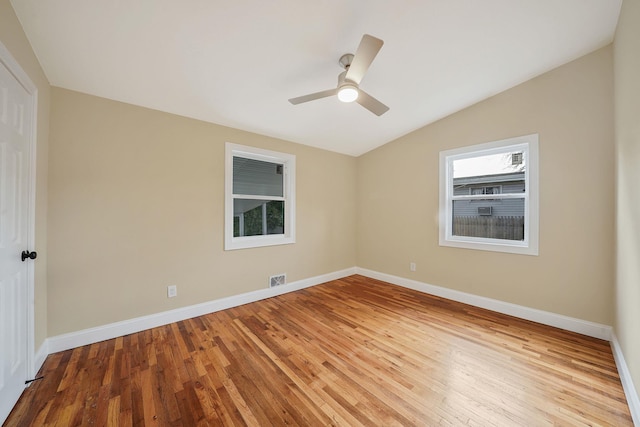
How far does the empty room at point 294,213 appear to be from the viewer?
1579 millimetres

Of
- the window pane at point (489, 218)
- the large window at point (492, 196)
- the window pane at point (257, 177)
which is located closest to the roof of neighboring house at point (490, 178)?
the large window at point (492, 196)

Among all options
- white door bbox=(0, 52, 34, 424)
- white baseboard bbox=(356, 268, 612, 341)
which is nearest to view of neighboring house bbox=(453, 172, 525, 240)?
white baseboard bbox=(356, 268, 612, 341)

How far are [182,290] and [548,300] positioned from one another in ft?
13.5

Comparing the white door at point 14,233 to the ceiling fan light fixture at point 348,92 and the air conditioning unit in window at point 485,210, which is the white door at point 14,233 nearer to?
the ceiling fan light fixture at point 348,92

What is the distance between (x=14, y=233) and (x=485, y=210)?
4.50 metres

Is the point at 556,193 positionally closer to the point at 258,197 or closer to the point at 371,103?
the point at 371,103

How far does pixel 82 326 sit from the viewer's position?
2.23 metres

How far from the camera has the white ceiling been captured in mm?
1643

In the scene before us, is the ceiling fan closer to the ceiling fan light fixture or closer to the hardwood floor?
the ceiling fan light fixture

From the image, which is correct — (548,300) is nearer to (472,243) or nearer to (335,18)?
(472,243)

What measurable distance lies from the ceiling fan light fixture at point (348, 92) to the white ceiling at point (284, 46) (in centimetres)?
38

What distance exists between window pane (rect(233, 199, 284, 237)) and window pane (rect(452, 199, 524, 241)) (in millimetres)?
2637

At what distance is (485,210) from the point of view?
3.18 m

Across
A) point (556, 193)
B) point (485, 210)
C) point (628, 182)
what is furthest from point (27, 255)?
point (556, 193)
